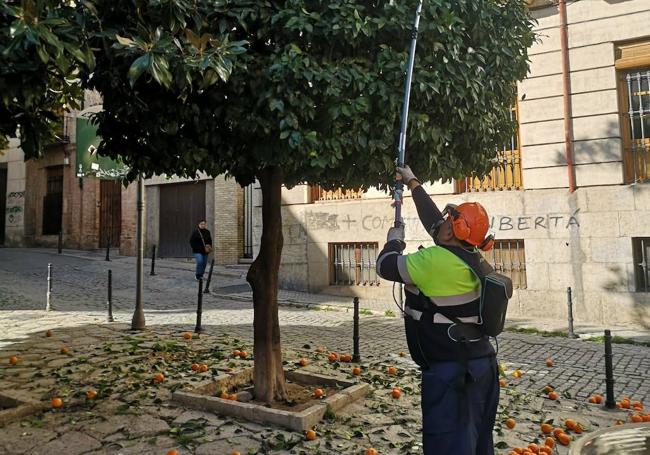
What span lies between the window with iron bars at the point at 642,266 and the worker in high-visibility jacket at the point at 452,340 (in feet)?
29.4

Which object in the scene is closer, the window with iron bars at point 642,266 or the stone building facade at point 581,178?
the window with iron bars at point 642,266

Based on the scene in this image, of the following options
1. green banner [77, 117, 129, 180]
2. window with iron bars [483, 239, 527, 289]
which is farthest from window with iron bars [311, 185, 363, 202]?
green banner [77, 117, 129, 180]

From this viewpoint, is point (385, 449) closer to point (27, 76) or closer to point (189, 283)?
point (27, 76)

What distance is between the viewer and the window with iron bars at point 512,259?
11.5 meters

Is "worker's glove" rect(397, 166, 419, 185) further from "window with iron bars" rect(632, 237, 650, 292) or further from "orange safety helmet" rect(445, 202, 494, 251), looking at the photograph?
"window with iron bars" rect(632, 237, 650, 292)

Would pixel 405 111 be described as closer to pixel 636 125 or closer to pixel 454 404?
pixel 454 404

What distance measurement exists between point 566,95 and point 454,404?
33.4 ft

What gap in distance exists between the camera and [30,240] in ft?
85.5

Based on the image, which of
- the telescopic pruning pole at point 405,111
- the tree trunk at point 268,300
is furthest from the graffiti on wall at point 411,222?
the telescopic pruning pole at point 405,111

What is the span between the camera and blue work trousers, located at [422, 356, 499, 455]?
294 cm

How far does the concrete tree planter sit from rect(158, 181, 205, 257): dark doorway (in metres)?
15.5

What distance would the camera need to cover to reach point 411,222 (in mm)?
12602

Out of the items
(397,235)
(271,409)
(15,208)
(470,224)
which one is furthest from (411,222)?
(15,208)

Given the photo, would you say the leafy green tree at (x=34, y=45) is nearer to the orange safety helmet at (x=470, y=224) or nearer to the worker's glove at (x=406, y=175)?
the worker's glove at (x=406, y=175)
